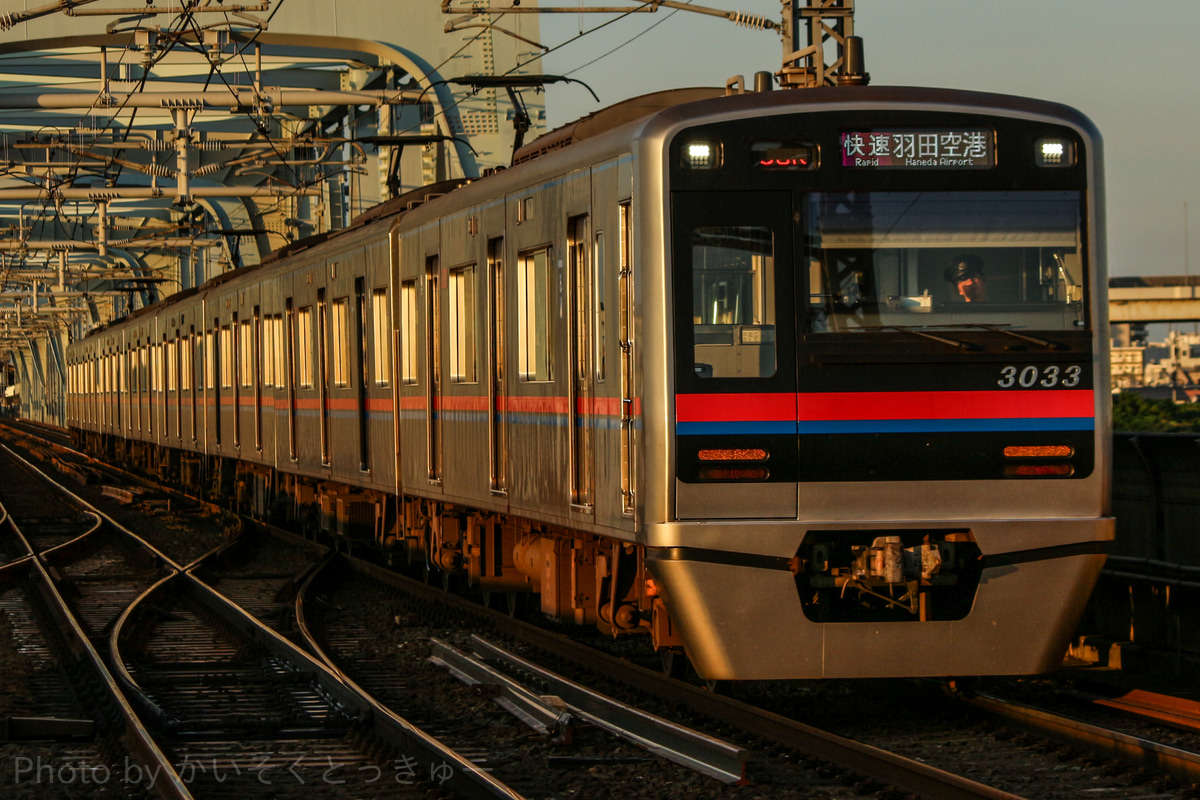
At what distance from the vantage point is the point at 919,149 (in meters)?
7.62

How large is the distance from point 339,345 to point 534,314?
5.82m

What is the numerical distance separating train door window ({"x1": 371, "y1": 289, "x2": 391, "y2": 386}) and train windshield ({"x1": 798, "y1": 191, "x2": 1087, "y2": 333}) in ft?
20.5

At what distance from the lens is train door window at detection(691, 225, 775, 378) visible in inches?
293

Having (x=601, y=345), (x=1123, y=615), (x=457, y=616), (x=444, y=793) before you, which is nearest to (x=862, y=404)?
(x=601, y=345)

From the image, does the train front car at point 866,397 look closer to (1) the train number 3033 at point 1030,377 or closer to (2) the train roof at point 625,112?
(1) the train number 3033 at point 1030,377

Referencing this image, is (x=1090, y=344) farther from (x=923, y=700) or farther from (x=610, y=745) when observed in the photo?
(x=610, y=745)

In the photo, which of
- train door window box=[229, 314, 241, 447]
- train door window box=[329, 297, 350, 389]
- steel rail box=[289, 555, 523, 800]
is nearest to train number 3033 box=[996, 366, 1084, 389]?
steel rail box=[289, 555, 523, 800]

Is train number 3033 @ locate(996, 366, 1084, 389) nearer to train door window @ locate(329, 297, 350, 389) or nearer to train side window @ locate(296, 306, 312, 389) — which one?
train door window @ locate(329, 297, 350, 389)

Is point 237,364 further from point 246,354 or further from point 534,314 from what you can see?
point 534,314

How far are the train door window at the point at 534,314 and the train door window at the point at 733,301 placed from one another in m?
1.81

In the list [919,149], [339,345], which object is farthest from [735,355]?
[339,345]

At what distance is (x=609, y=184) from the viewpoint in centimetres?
802

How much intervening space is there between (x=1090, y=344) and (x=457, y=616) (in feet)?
19.9

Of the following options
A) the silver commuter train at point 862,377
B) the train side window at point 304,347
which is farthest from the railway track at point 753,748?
the train side window at point 304,347
